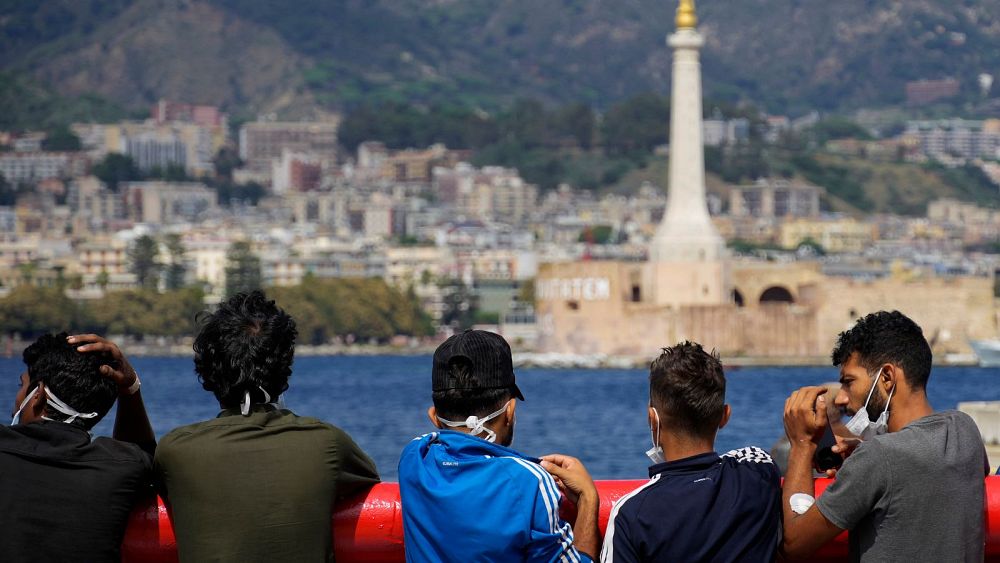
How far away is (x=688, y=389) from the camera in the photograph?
12.0 ft

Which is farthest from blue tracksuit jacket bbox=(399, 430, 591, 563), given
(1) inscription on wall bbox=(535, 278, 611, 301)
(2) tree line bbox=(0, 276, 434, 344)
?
(2) tree line bbox=(0, 276, 434, 344)

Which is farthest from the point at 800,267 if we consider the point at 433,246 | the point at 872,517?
the point at 872,517

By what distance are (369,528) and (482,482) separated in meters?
0.30

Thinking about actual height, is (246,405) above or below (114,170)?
below

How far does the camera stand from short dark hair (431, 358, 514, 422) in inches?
146

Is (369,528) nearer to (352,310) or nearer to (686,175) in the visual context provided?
(686,175)

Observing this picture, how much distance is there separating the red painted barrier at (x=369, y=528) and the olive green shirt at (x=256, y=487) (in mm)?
65

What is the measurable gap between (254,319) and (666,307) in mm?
53129

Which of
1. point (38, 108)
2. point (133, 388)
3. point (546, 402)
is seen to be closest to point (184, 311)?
point (546, 402)

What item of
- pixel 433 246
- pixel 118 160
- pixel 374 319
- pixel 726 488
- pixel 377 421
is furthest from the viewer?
pixel 118 160

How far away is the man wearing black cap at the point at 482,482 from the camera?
3551mm

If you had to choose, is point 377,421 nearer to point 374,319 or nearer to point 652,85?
point 374,319

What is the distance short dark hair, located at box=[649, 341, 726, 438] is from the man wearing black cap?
0.19m

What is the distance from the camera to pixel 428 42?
637ft
